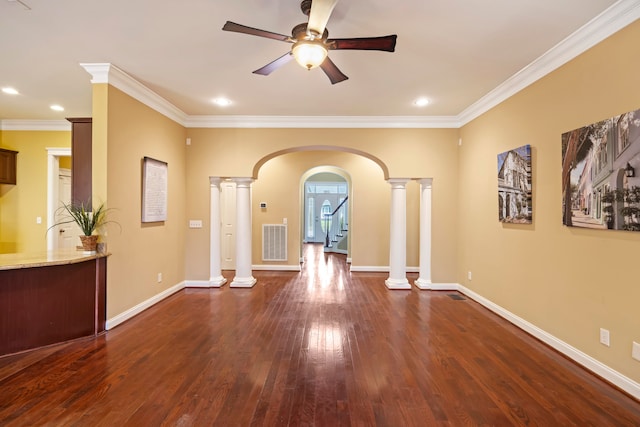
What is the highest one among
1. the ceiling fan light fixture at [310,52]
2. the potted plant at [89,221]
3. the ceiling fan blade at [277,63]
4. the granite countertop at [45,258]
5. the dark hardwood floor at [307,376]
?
the ceiling fan blade at [277,63]

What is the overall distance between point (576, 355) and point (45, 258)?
5.15 m

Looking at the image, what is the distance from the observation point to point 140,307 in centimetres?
398

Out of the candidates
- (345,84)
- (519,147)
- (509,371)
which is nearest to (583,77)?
(519,147)

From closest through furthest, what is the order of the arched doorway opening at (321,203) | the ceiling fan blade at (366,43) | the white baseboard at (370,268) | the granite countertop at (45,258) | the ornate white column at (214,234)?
the ceiling fan blade at (366,43), the granite countertop at (45,258), the ornate white column at (214,234), the white baseboard at (370,268), the arched doorway opening at (321,203)

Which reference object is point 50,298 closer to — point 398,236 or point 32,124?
point 32,124

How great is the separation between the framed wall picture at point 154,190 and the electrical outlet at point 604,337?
4978 millimetres

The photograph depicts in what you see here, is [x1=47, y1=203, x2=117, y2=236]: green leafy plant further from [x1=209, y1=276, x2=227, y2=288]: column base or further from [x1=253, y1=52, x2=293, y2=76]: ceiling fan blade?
[x1=253, y1=52, x2=293, y2=76]: ceiling fan blade

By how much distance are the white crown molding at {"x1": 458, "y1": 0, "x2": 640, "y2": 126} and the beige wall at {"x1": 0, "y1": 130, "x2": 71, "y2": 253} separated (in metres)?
7.25

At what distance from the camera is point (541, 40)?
2764 millimetres

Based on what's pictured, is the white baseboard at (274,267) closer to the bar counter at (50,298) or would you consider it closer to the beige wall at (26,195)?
the bar counter at (50,298)

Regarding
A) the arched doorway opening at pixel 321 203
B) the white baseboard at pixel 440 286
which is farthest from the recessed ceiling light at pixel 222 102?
the arched doorway opening at pixel 321 203

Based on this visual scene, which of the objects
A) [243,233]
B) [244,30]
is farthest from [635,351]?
[243,233]

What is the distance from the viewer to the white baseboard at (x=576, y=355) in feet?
7.45

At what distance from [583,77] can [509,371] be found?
105 inches
